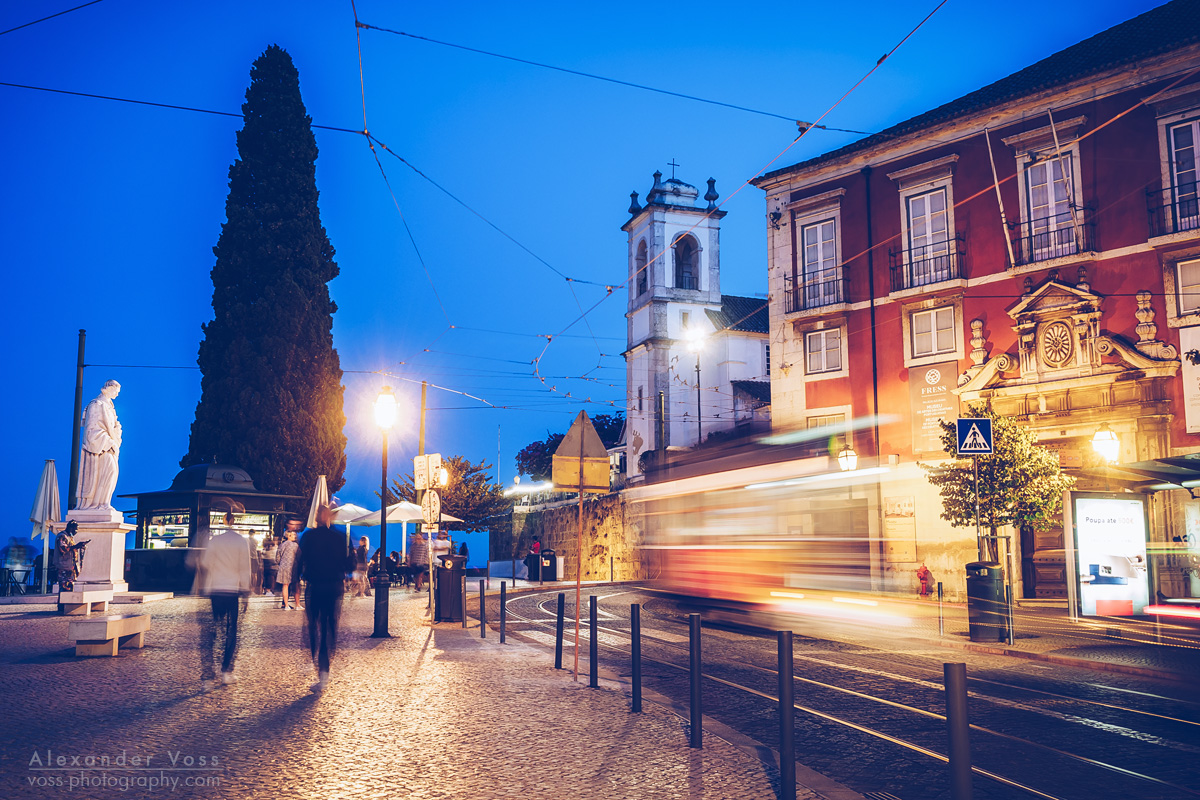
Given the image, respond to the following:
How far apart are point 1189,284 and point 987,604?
469 inches

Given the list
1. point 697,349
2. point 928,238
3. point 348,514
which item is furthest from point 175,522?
point 697,349

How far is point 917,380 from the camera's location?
26109 millimetres

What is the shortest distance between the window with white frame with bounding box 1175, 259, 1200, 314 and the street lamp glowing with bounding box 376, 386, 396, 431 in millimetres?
18573

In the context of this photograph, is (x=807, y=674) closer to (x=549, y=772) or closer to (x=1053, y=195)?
(x=549, y=772)

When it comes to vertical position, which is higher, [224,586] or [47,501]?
[47,501]

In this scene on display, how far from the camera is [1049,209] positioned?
23.4m

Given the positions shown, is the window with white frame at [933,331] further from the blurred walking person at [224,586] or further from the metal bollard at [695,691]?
the blurred walking person at [224,586]

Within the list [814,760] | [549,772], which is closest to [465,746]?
[549,772]

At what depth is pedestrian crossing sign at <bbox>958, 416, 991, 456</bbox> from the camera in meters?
14.3

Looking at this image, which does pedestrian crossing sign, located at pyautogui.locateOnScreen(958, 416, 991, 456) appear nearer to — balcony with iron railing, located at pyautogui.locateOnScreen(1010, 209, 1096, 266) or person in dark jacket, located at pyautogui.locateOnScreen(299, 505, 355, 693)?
person in dark jacket, located at pyautogui.locateOnScreen(299, 505, 355, 693)

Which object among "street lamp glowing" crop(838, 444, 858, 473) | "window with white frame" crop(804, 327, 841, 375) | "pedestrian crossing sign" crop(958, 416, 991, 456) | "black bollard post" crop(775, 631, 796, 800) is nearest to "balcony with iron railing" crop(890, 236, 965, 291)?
"window with white frame" crop(804, 327, 841, 375)

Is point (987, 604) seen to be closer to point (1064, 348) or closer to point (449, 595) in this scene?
point (449, 595)

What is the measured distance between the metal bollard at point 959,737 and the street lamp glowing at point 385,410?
15623 mm

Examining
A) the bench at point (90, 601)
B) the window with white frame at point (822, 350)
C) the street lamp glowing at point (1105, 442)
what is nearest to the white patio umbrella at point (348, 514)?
the bench at point (90, 601)
